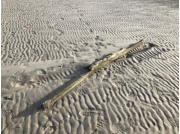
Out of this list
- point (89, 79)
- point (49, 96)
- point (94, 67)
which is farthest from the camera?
point (94, 67)

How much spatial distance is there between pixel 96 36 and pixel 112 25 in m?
1.83

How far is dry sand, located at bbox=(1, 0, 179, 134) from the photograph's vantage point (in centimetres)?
471

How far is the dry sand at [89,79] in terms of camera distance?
4707 mm

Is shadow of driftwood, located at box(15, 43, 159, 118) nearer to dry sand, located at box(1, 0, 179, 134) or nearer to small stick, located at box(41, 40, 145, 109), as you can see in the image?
dry sand, located at box(1, 0, 179, 134)

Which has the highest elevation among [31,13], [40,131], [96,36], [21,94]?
[31,13]

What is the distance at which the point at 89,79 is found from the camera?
6098 millimetres

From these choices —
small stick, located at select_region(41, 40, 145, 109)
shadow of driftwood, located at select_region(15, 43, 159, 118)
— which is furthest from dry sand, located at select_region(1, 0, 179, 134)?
small stick, located at select_region(41, 40, 145, 109)

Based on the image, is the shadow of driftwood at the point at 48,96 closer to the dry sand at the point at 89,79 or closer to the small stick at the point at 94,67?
the dry sand at the point at 89,79

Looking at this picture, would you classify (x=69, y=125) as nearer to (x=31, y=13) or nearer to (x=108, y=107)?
(x=108, y=107)

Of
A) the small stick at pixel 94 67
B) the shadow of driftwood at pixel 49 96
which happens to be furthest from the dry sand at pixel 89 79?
the small stick at pixel 94 67

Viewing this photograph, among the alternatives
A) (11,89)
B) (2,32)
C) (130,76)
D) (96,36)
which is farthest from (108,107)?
(2,32)

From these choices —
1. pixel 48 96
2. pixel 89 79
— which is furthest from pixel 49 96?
pixel 89 79

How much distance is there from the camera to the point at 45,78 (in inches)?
245

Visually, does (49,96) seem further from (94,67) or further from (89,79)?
(94,67)
